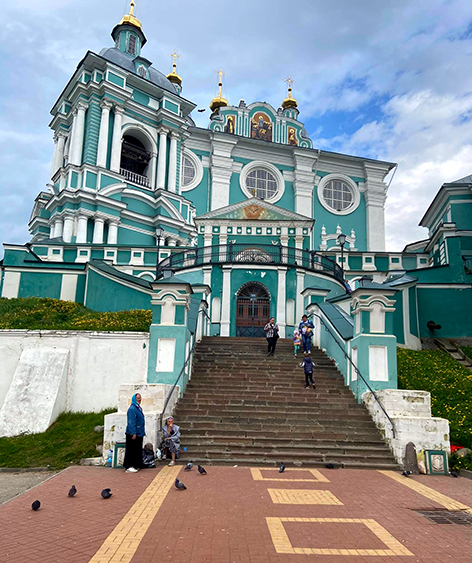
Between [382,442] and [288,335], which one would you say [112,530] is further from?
[288,335]

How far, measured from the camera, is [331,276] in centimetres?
2266

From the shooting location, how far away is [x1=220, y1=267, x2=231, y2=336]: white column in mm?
20328

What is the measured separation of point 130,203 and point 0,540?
29.8 meters

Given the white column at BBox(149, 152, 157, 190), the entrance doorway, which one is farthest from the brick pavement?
the white column at BBox(149, 152, 157, 190)

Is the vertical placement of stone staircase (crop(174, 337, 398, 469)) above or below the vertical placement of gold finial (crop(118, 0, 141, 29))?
below

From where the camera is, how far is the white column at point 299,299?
20.8m

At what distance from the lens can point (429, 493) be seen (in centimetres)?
780

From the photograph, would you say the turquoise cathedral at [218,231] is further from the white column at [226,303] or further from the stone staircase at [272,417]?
the stone staircase at [272,417]

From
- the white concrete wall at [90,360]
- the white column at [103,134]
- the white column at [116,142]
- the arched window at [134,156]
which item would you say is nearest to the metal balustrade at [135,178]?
the white column at [116,142]

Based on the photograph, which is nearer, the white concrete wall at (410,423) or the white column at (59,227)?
the white concrete wall at (410,423)

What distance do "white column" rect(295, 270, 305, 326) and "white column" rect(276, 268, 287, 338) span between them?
579mm

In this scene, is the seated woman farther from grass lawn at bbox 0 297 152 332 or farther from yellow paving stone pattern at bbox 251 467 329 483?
grass lawn at bbox 0 297 152 332

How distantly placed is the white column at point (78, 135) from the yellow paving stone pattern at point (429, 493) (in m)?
29.2

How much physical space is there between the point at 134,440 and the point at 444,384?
8.47m
